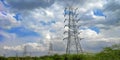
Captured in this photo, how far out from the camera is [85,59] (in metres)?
38.5

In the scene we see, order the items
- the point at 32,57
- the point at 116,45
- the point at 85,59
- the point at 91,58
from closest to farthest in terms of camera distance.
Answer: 1. the point at 116,45
2. the point at 91,58
3. the point at 85,59
4. the point at 32,57

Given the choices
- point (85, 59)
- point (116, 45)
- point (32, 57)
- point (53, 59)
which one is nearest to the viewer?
point (116, 45)

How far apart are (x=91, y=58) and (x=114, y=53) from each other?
248 inches

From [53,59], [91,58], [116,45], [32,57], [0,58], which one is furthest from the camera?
[0,58]

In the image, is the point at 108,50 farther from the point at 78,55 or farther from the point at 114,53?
the point at 78,55

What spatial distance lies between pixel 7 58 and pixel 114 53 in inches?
1608

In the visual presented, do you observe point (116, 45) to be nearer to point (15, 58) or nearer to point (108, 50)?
point (108, 50)

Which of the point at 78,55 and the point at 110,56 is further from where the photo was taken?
the point at 78,55

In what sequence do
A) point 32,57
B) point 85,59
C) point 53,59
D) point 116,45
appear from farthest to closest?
point 32,57 → point 53,59 → point 85,59 → point 116,45

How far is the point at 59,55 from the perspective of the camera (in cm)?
5288

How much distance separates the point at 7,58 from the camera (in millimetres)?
65562

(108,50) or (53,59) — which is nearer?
(108,50)

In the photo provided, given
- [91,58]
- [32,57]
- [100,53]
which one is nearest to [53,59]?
[32,57]

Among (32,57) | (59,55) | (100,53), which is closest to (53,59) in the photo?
(59,55)
